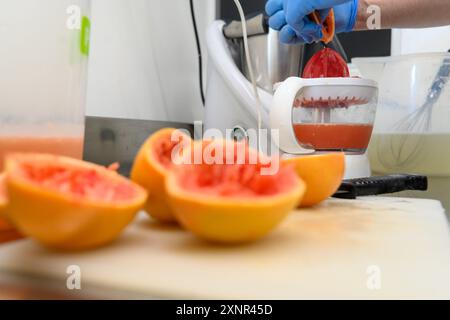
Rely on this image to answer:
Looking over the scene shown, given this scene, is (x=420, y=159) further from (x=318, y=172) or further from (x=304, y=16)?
(x=318, y=172)

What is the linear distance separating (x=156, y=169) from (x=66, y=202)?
9 cm

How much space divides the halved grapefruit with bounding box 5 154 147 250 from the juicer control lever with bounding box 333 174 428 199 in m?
0.36

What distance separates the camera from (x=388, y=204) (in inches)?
22.8

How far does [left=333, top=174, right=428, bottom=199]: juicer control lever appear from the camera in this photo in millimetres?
608

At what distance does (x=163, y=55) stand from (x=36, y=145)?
81 cm

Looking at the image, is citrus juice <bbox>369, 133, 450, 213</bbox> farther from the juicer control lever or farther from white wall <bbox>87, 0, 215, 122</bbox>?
white wall <bbox>87, 0, 215, 122</bbox>

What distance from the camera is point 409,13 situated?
102cm

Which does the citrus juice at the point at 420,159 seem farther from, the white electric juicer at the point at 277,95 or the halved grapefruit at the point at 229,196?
the halved grapefruit at the point at 229,196
